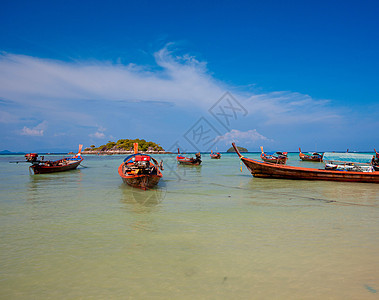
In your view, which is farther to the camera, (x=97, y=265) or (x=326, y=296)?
(x=97, y=265)

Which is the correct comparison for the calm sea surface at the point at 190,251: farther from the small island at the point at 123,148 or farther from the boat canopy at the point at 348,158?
the small island at the point at 123,148

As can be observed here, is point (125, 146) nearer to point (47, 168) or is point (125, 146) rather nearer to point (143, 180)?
point (47, 168)

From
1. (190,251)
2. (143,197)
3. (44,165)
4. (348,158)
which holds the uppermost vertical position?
(348,158)

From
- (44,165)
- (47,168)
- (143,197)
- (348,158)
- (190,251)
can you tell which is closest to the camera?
(190,251)

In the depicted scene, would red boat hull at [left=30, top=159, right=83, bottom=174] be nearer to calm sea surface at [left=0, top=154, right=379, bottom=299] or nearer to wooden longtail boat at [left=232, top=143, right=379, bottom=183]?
calm sea surface at [left=0, top=154, right=379, bottom=299]

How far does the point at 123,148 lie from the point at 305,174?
117m

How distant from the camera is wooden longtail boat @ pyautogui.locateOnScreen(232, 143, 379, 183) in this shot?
17703mm

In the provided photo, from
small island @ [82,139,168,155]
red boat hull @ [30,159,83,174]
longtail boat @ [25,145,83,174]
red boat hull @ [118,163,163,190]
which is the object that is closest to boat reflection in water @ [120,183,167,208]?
red boat hull @ [118,163,163,190]

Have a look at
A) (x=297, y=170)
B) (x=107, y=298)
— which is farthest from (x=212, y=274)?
(x=297, y=170)

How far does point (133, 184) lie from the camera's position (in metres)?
14.5

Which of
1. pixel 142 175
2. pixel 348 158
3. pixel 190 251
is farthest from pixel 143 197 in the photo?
pixel 348 158

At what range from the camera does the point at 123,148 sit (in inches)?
5032

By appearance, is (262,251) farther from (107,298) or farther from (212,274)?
(107,298)

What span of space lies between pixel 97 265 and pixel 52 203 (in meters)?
7.60
